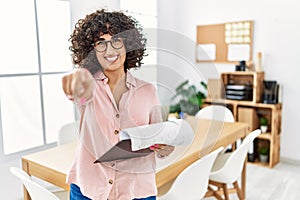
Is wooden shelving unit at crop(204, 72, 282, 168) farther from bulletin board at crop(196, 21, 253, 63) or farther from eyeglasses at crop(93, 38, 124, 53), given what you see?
eyeglasses at crop(93, 38, 124, 53)

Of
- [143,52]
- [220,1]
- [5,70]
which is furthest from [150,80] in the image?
[220,1]

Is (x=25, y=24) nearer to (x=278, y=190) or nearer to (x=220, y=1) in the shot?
(x=220, y=1)

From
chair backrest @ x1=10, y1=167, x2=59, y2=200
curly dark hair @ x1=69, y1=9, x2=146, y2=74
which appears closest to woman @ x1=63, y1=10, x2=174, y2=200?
curly dark hair @ x1=69, y1=9, x2=146, y2=74

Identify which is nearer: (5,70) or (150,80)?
(150,80)

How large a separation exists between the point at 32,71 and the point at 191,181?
1772 millimetres

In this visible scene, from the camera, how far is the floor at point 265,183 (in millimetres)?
2361

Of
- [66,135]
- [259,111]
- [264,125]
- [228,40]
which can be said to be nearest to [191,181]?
[66,135]

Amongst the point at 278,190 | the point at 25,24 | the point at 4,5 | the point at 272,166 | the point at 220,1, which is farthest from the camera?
the point at 220,1

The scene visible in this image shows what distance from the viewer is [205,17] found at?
12.8 feet

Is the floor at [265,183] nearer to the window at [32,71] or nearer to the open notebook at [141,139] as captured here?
the window at [32,71]

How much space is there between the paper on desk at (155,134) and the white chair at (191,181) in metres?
0.66

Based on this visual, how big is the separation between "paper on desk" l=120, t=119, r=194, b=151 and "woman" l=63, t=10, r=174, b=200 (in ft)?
0.08

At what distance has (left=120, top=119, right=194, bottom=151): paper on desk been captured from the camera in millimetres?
753

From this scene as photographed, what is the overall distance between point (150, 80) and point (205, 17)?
3.29 metres
